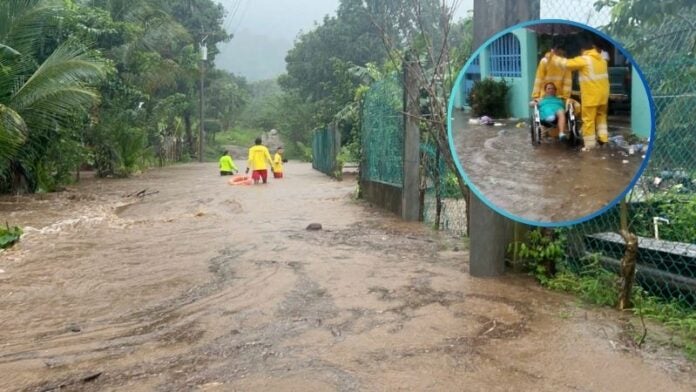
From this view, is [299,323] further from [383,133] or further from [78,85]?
[78,85]

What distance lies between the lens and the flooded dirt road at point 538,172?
2.87 metres

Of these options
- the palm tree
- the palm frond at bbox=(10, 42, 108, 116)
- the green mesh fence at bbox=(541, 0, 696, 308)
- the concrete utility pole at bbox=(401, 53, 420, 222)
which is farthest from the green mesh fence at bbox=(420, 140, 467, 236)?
the palm frond at bbox=(10, 42, 108, 116)

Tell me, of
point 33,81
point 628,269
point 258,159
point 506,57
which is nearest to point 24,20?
point 33,81

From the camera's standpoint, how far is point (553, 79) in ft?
8.98

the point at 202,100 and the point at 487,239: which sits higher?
the point at 202,100

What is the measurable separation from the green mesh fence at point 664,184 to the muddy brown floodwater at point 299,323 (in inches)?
19.6

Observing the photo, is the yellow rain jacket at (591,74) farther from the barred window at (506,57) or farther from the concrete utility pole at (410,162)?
the concrete utility pole at (410,162)

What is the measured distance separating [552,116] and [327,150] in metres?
20.6

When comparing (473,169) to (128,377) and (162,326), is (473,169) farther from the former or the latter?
(162,326)

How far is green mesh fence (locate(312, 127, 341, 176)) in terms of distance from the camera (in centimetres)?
2152

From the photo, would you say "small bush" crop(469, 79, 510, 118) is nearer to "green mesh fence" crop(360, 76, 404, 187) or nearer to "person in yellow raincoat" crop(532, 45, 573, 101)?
"person in yellow raincoat" crop(532, 45, 573, 101)

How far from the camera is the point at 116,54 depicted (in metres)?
20.6

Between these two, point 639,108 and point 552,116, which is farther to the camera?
point 639,108

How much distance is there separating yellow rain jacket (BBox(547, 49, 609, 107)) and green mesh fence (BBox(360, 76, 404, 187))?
20.4 feet
